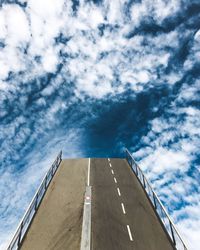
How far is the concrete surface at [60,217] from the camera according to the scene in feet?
40.9

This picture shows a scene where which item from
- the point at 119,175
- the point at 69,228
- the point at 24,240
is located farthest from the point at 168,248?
the point at 119,175

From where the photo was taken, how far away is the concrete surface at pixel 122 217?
12555 mm

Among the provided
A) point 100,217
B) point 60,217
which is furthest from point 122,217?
point 60,217

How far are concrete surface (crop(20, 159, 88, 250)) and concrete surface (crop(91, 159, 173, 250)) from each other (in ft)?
3.18

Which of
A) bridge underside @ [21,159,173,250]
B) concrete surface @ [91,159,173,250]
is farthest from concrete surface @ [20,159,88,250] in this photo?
concrete surface @ [91,159,173,250]

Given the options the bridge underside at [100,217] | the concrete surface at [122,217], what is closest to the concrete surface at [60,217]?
the bridge underside at [100,217]

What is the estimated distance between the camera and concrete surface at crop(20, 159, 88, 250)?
40.9ft

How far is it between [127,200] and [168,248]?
5.57 meters

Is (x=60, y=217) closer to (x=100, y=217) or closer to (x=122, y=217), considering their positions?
(x=100, y=217)

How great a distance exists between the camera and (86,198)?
17516mm

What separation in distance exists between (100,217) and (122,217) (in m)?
1.30

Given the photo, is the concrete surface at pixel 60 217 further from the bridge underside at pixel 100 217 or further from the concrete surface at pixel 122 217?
the concrete surface at pixel 122 217

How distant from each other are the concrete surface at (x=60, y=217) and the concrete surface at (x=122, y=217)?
38.1 inches

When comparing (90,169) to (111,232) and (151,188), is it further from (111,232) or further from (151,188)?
(111,232)
